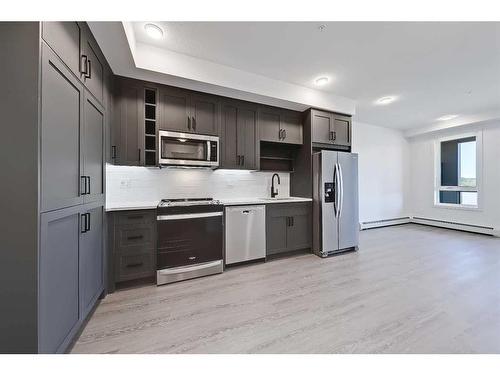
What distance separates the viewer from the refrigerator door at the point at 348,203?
3.50 meters

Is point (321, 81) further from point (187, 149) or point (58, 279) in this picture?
point (58, 279)

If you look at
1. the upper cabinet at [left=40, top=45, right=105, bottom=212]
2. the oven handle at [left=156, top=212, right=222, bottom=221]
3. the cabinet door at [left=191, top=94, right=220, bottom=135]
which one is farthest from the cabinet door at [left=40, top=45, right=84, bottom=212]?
the cabinet door at [left=191, top=94, right=220, bottom=135]

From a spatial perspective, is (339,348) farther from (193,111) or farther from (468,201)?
(468,201)

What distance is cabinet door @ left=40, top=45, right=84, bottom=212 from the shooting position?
1.16 meters

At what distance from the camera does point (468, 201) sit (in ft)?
16.7

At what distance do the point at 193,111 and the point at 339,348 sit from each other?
2891mm

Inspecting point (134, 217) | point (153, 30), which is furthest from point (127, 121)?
point (134, 217)

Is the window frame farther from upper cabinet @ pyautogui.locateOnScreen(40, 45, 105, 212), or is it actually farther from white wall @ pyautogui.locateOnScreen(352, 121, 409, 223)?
upper cabinet @ pyautogui.locateOnScreen(40, 45, 105, 212)

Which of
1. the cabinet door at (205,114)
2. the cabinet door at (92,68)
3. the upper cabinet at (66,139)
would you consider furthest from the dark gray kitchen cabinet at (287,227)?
the cabinet door at (92,68)

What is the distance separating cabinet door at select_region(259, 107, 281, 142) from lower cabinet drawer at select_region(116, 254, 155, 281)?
7.56ft

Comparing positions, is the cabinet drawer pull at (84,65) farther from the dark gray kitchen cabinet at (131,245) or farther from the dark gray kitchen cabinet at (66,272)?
the dark gray kitchen cabinet at (131,245)
